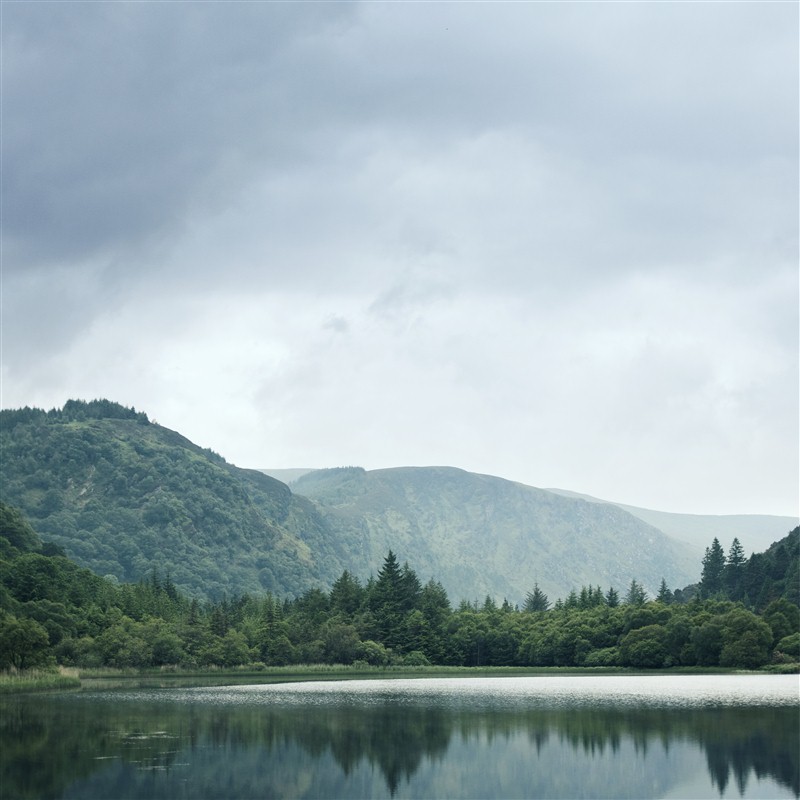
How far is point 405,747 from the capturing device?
56.0m

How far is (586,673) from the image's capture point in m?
150

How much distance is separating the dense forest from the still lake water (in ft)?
180

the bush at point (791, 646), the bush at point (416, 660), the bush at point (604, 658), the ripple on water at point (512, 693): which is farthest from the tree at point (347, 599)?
the bush at point (791, 646)

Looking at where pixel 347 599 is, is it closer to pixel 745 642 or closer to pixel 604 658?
pixel 604 658

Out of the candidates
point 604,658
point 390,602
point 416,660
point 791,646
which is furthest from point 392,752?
point 390,602

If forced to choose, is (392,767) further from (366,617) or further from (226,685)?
(366,617)

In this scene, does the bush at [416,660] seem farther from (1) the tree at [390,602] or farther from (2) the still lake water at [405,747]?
(2) the still lake water at [405,747]

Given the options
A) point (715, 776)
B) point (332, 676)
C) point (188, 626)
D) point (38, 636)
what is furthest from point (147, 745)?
point (188, 626)

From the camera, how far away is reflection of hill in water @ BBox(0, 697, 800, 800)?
146 feet

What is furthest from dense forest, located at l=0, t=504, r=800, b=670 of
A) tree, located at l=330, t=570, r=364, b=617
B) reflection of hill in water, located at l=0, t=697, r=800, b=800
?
reflection of hill in water, located at l=0, t=697, r=800, b=800

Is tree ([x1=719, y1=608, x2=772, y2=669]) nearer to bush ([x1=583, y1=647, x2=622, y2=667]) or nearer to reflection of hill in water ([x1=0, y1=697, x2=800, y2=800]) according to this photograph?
bush ([x1=583, y1=647, x2=622, y2=667])

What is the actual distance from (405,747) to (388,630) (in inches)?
4735

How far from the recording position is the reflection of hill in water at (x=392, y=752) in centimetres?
4447

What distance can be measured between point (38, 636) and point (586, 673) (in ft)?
259
